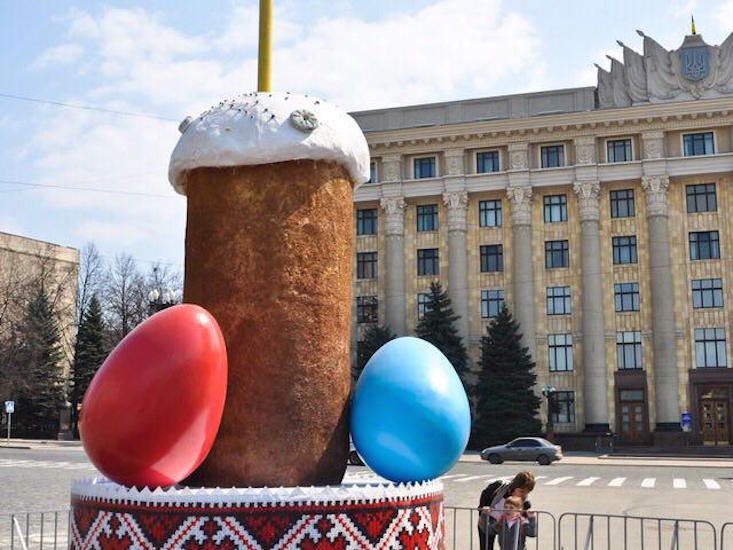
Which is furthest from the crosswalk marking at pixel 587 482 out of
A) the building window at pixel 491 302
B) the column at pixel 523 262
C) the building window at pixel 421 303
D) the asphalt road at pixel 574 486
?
the building window at pixel 421 303

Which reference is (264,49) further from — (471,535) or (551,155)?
(551,155)

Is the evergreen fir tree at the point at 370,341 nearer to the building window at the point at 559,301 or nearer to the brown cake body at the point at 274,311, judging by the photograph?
the building window at the point at 559,301

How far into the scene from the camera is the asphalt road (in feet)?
58.3

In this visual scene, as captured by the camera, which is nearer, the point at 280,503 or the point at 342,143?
the point at 280,503

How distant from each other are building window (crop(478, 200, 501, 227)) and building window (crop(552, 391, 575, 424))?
10707mm

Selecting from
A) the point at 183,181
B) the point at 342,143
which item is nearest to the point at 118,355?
the point at 183,181

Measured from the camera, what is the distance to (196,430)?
5363mm

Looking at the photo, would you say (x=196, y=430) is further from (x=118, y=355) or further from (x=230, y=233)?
(x=230, y=233)

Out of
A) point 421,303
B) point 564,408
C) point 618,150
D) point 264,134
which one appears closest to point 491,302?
point 421,303

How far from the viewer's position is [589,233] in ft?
163

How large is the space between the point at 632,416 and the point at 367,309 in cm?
1654

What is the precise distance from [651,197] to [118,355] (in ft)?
155

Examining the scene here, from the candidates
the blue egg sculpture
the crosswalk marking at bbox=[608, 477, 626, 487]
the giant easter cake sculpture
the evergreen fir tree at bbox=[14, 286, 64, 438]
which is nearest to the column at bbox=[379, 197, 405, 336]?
the evergreen fir tree at bbox=[14, 286, 64, 438]

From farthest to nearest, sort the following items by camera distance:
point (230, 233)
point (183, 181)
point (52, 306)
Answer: point (52, 306)
point (183, 181)
point (230, 233)
